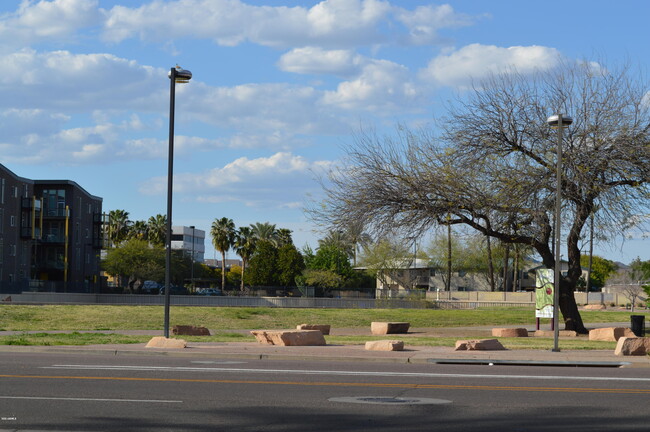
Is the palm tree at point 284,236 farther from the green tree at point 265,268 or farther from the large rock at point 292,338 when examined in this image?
the large rock at point 292,338

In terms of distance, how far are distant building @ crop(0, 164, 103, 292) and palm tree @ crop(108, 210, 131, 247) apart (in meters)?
18.0

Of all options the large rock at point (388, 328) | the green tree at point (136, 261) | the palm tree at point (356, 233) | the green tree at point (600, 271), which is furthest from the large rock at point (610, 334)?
the green tree at point (600, 271)

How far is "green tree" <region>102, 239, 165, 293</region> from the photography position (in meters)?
94.9

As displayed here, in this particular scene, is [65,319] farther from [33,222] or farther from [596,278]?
[596,278]

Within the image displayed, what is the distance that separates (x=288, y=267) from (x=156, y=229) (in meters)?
32.7

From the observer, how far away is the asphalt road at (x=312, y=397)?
9773mm

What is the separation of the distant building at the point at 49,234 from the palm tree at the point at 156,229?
66.3 feet

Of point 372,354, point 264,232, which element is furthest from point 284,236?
point 372,354

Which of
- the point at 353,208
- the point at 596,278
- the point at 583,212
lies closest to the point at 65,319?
the point at 353,208

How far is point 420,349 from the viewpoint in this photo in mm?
22828

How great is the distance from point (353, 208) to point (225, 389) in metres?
19.8

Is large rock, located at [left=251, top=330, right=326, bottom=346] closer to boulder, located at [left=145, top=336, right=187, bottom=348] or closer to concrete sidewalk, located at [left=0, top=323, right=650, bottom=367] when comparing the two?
concrete sidewalk, located at [left=0, top=323, right=650, bottom=367]

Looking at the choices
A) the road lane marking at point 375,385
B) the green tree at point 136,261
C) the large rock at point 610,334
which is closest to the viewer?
the road lane marking at point 375,385

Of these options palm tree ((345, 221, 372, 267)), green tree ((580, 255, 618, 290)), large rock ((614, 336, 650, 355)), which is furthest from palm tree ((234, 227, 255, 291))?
large rock ((614, 336, 650, 355))
